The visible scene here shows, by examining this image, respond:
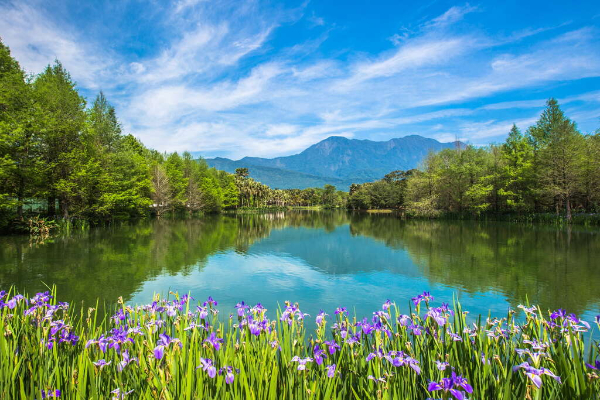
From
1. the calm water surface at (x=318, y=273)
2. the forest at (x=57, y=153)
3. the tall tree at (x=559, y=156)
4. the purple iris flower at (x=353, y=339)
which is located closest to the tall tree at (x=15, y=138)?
the forest at (x=57, y=153)

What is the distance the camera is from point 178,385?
1.94m

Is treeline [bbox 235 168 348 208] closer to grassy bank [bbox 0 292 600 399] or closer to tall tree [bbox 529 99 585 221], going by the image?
tall tree [bbox 529 99 585 221]

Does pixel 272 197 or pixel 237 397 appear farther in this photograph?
pixel 272 197

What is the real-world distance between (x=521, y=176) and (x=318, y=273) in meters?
37.3

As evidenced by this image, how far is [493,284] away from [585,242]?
42.9ft

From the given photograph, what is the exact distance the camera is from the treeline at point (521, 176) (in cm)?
3016

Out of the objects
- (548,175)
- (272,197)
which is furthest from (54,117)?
(272,197)

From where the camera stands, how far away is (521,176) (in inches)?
1432

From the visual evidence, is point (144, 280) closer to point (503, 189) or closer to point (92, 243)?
point (92, 243)

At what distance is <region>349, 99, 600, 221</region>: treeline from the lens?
3016cm

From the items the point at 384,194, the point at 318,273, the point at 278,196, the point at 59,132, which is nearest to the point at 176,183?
the point at 59,132

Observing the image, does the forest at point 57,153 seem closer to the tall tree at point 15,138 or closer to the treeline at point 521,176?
the tall tree at point 15,138

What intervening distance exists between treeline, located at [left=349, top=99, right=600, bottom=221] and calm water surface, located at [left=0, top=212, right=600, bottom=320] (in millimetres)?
18356

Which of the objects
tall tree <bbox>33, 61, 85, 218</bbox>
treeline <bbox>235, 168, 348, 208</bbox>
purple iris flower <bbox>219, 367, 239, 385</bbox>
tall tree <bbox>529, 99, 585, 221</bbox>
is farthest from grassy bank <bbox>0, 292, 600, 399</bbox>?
treeline <bbox>235, 168, 348, 208</bbox>
